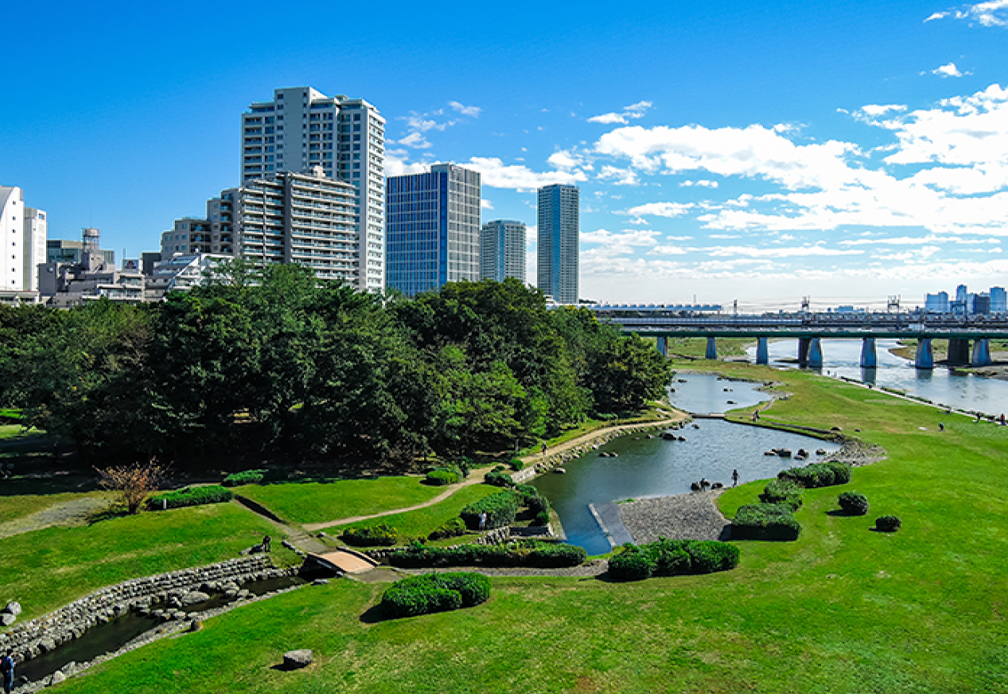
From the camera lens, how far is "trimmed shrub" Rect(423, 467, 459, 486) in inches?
2290

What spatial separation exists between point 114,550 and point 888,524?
51457mm

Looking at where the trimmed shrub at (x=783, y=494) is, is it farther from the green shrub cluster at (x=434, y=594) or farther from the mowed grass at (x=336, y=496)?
the green shrub cluster at (x=434, y=594)

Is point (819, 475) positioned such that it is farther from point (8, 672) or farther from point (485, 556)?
point (8, 672)

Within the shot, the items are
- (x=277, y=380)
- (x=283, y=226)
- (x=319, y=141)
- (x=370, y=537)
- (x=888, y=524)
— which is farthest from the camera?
(x=319, y=141)

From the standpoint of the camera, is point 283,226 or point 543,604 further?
point 283,226

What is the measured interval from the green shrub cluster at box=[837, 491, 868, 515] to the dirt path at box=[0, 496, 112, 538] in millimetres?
55683

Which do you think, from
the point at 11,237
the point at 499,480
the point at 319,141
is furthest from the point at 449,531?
the point at 11,237

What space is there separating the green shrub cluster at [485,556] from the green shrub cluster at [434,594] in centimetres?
668

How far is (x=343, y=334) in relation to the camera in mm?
63781

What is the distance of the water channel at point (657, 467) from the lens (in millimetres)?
57281

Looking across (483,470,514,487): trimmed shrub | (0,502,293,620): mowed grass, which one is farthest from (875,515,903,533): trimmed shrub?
(0,502,293,620): mowed grass

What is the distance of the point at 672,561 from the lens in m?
38.6

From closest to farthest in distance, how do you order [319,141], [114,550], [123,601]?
Answer: [123,601] → [114,550] → [319,141]

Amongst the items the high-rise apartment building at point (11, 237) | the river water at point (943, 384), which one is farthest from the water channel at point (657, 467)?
the high-rise apartment building at point (11, 237)
